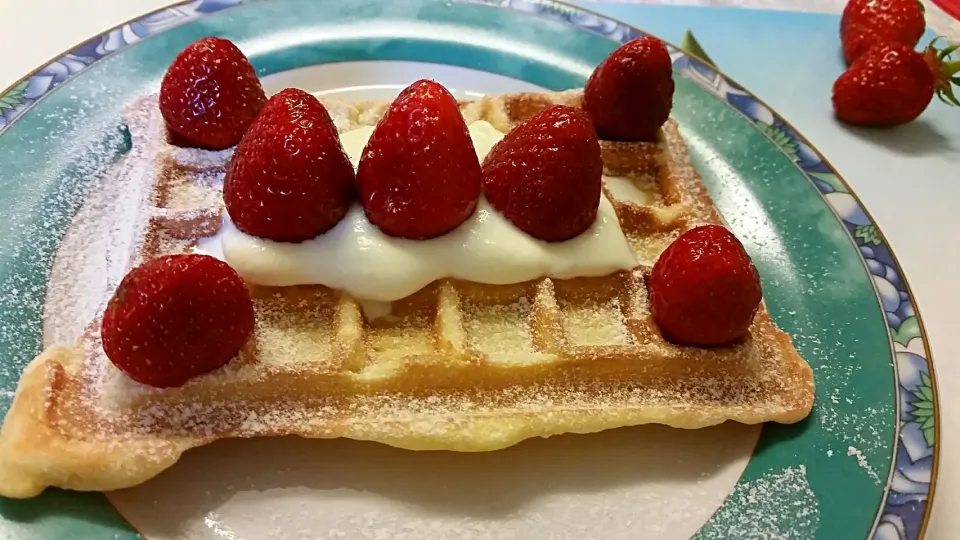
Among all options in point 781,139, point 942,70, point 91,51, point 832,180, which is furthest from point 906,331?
point 91,51

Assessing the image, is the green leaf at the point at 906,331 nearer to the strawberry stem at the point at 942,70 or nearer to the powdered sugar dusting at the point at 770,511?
the powdered sugar dusting at the point at 770,511

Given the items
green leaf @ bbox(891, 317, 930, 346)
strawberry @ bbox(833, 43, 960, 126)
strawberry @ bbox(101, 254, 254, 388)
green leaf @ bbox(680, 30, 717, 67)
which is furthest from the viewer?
green leaf @ bbox(680, 30, 717, 67)

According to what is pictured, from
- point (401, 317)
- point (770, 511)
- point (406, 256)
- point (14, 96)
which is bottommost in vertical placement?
point (770, 511)

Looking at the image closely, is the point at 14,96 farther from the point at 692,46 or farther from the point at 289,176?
the point at 692,46

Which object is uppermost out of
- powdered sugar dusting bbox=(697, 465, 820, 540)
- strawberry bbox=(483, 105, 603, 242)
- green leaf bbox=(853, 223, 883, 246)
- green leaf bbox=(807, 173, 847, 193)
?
strawberry bbox=(483, 105, 603, 242)

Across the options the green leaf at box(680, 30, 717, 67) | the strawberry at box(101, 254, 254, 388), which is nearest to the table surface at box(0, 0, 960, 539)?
the green leaf at box(680, 30, 717, 67)

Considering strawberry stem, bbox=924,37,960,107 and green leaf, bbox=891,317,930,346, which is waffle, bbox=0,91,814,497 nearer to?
green leaf, bbox=891,317,930,346

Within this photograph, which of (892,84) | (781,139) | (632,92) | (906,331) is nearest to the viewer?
(906,331)
